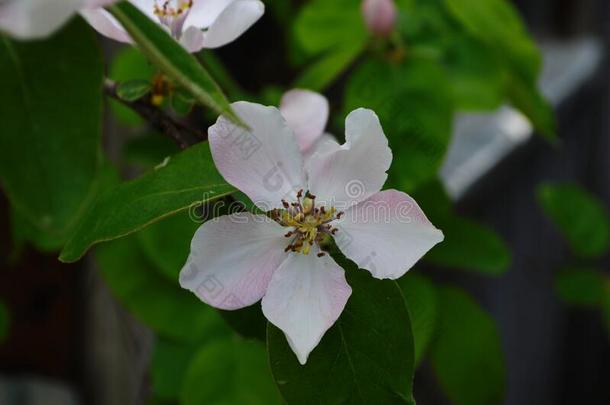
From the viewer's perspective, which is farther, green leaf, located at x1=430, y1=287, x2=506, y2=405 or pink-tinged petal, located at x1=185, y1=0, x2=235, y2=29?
green leaf, located at x1=430, y1=287, x2=506, y2=405

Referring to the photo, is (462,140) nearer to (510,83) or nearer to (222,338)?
(510,83)

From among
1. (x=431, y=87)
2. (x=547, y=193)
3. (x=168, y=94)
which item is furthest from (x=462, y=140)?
(x=168, y=94)

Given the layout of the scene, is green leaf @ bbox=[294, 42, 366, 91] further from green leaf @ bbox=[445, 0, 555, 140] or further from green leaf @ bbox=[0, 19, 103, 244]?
green leaf @ bbox=[0, 19, 103, 244]

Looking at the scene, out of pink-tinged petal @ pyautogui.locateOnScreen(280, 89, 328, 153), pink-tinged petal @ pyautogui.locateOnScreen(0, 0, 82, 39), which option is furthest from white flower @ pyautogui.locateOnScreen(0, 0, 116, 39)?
pink-tinged petal @ pyautogui.locateOnScreen(280, 89, 328, 153)

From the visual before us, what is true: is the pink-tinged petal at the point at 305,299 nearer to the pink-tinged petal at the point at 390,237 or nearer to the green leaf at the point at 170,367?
the pink-tinged petal at the point at 390,237

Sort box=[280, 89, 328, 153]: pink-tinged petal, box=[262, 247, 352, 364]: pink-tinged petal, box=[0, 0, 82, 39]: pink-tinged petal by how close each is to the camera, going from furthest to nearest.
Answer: box=[280, 89, 328, 153]: pink-tinged petal < box=[262, 247, 352, 364]: pink-tinged petal < box=[0, 0, 82, 39]: pink-tinged petal

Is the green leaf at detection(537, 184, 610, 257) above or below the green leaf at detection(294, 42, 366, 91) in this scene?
below

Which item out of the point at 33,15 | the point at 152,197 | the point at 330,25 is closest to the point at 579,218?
the point at 330,25
